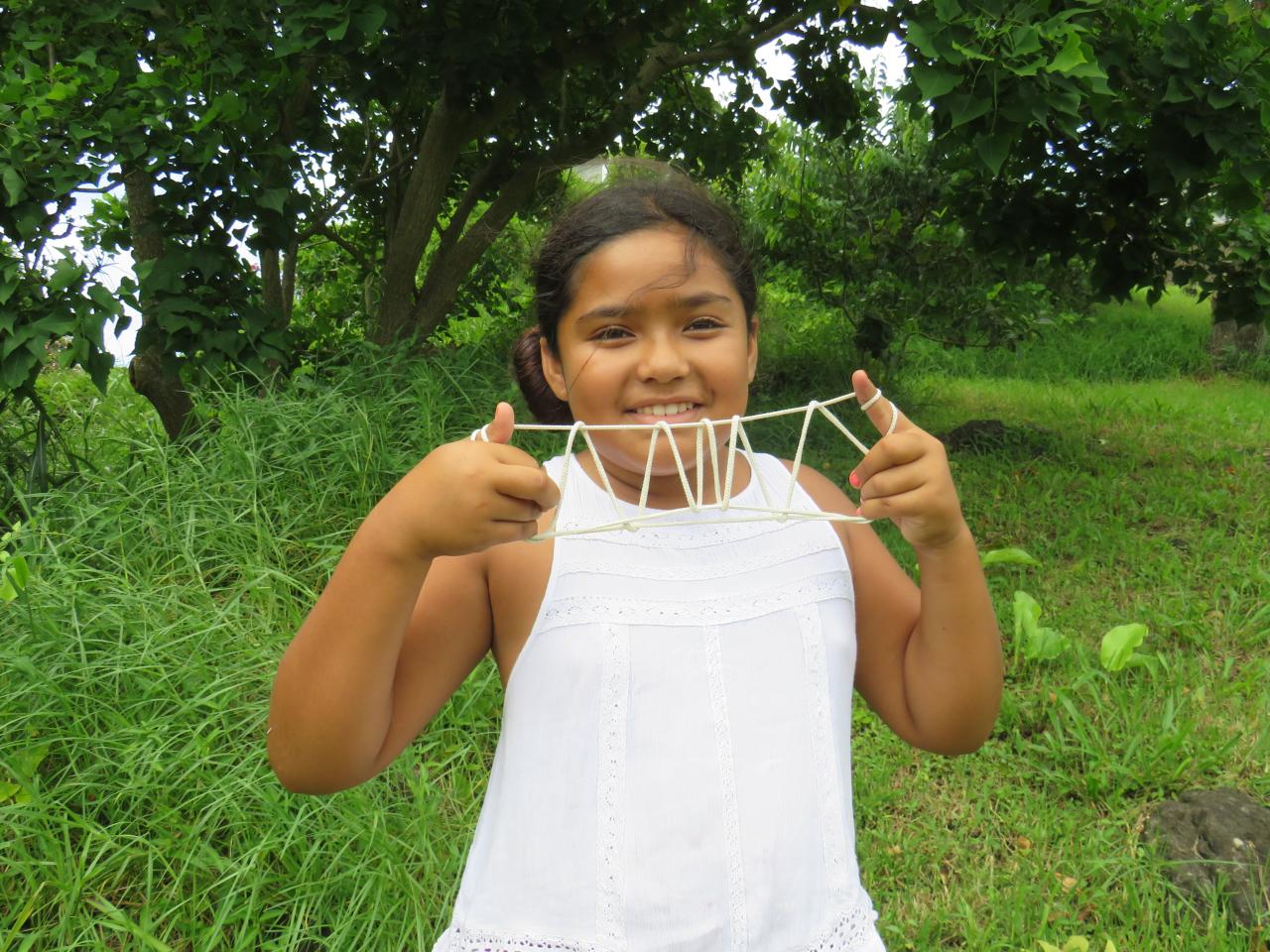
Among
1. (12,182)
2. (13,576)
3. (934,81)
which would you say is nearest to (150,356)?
(12,182)

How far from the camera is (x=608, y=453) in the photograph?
1.30 meters

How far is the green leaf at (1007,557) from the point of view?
3896 millimetres

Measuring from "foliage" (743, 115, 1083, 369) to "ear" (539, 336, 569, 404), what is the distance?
18.9 feet

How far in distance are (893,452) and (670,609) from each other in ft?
1.08

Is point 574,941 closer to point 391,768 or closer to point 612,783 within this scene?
point 612,783

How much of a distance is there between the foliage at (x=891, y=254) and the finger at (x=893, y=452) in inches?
238

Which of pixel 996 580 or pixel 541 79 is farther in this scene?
pixel 541 79

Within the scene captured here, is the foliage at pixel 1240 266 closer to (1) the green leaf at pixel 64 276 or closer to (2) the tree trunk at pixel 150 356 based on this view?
(2) the tree trunk at pixel 150 356

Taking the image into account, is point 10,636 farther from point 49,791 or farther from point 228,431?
point 228,431

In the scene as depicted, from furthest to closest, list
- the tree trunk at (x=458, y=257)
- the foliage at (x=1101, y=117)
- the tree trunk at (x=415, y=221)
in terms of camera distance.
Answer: the tree trunk at (x=458, y=257) → the tree trunk at (x=415, y=221) → the foliage at (x=1101, y=117)

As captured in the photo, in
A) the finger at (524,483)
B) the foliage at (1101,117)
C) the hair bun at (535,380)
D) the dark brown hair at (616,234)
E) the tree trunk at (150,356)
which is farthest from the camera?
the tree trunk at (150,356)

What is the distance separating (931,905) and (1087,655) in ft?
4.11

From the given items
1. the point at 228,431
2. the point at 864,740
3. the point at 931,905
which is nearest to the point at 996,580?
the point at 864,740

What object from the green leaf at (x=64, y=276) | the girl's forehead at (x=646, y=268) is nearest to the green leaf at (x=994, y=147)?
the girl's forehead at (x=646, y=268)
